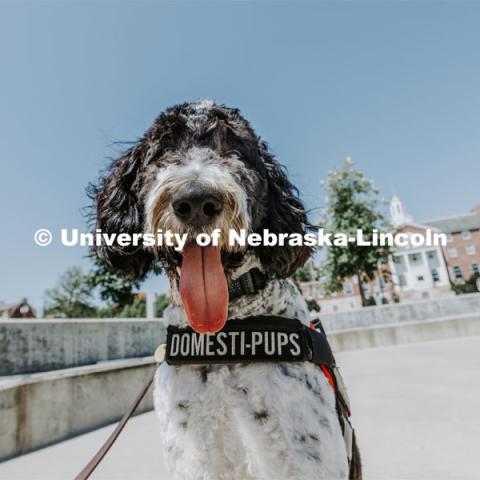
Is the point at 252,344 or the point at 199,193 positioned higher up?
the point at 199,193

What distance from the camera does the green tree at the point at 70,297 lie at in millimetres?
45438

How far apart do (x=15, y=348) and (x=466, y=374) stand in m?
8.23

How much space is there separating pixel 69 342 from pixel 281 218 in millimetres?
5569

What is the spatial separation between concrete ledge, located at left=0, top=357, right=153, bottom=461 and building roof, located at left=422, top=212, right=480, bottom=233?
77.0 m

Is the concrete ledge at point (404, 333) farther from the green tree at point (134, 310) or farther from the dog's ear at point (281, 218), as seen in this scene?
the green tree at point (134, 310)

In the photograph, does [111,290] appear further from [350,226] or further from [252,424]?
[252,424]

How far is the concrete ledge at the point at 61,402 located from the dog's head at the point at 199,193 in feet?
9.59

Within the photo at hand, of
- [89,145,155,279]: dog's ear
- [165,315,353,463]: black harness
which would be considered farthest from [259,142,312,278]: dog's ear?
[89,145,155,279]: dog's ear

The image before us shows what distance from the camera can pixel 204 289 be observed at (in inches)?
68.7

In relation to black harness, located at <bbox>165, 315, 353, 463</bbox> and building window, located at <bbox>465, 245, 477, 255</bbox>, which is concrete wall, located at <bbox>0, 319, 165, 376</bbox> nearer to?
black harness, located at <bbox>165, 315, 353, 463</bbox>

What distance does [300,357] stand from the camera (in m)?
1.87

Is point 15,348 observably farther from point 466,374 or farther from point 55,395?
point 466,374

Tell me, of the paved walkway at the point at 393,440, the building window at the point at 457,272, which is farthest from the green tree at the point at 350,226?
the building window at the point at 457,272

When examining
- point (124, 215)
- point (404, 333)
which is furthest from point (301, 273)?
point (124, 215)
